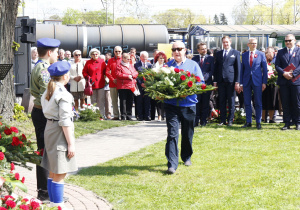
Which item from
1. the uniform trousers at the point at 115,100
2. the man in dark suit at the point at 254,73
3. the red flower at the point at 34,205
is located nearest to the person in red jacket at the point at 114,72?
the uniform trousers at the point at 115,100

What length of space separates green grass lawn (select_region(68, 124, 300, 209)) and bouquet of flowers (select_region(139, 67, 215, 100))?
129 centimetres

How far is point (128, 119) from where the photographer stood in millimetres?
15086

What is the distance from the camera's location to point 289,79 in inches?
469

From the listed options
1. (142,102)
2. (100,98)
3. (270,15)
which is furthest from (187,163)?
(270,15)

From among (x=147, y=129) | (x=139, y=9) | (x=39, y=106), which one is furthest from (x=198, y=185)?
(x=139, y=9)

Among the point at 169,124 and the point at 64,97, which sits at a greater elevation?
the point at 64,97

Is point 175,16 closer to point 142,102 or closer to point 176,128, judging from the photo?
point 142,102

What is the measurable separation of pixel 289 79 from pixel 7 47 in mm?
7247

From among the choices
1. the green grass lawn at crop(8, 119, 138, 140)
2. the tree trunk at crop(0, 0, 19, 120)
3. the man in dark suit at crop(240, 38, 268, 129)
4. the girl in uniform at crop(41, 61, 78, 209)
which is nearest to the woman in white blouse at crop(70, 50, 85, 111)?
the green grass lawn at crop(8, 119, 138, 140)

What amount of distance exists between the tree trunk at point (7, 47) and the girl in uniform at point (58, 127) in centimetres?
712

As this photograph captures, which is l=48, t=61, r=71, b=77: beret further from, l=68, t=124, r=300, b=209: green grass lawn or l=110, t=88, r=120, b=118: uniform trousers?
l=110, t=88, r=120, b=118: uniform trousers

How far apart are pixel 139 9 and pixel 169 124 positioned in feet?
30.9

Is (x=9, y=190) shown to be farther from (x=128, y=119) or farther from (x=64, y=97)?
(x=128, y=119)

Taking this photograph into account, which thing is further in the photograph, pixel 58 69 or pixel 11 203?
pixel 58 69
